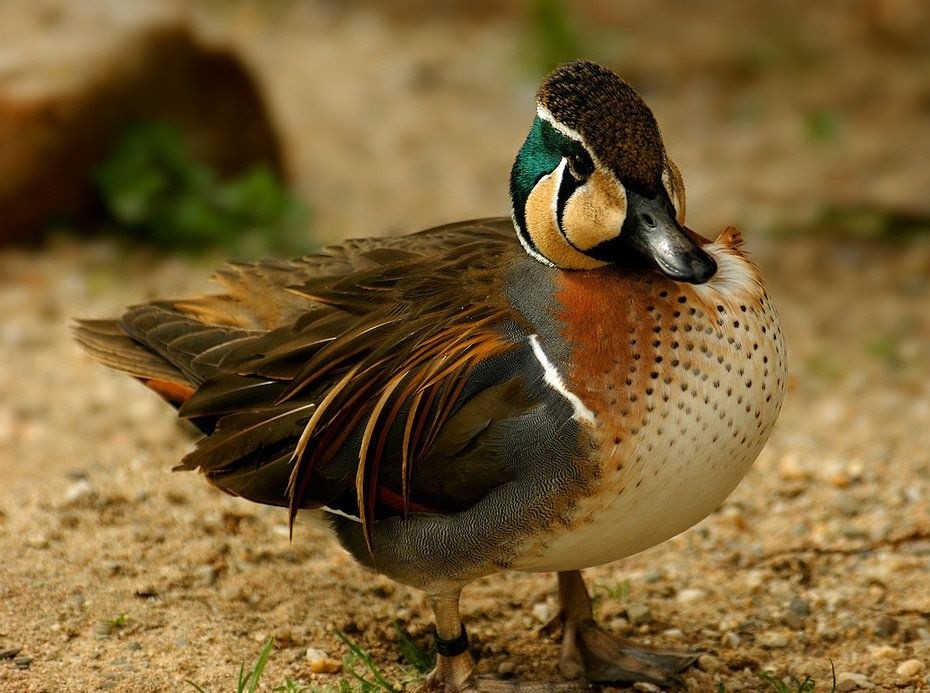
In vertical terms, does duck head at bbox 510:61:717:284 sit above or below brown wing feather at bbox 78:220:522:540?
above

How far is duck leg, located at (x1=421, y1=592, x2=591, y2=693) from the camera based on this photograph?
347 cm

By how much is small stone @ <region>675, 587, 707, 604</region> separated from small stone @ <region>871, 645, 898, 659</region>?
0.58 m

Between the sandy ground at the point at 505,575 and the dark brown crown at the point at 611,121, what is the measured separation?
1441 millimetres

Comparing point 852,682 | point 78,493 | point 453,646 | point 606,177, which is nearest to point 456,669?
→ point 453,646

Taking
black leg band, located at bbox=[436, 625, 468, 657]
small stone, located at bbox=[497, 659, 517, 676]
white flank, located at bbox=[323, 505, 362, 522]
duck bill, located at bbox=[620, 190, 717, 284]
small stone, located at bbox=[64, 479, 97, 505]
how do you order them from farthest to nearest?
1. small stone, located at bbox=[64, 479, 97, 505]
2. small stone, located at bbox=[497, 659, 517, 676]
3. black leg band, located at bbox=[436, 625, 468, 657]
4. white flank, located at bbox=[323, 505, 362, 522]
5. duck bill, located at bbox=[620, 190, 717, 284]

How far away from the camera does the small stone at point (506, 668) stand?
3.73 meters

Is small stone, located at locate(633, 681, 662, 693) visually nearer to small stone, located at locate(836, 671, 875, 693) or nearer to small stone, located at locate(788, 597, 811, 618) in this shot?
small stone, located at locate(836, 671, 875, 693)

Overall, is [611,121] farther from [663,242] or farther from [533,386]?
[533,386]

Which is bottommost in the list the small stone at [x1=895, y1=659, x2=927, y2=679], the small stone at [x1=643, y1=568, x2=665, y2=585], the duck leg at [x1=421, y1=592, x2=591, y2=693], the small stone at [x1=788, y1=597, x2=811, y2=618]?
the small stone at [x1=643, y1=568, x2=665, y2=585]

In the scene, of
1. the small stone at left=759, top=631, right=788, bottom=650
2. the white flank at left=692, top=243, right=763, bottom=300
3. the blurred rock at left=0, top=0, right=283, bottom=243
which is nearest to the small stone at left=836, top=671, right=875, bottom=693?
the small stone at left=759, top=631, right=788, bottom=650

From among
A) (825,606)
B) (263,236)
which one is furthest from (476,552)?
(263,236)

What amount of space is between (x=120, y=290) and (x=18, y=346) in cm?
62

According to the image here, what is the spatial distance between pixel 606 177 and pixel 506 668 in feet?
4.87

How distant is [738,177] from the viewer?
835cm
